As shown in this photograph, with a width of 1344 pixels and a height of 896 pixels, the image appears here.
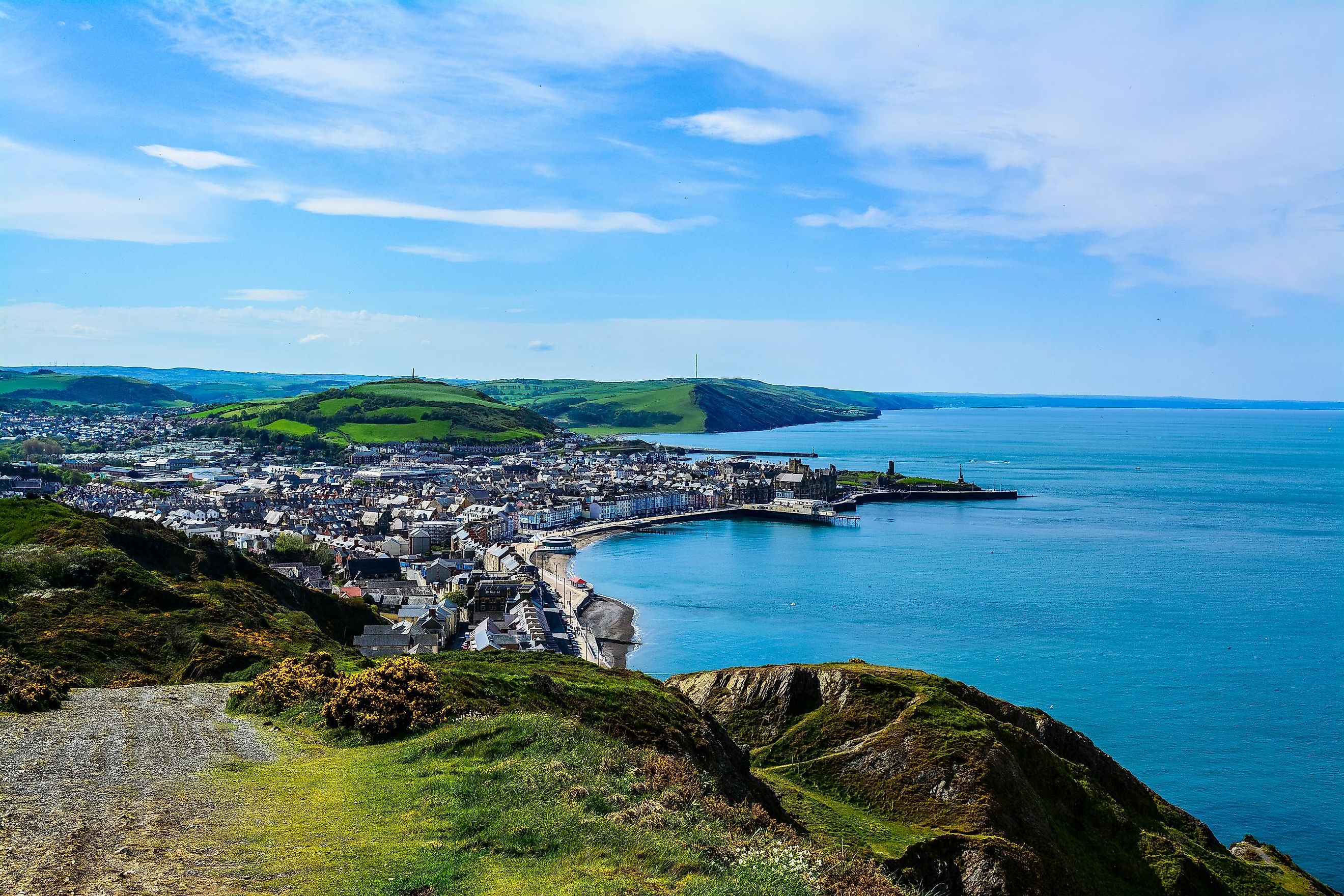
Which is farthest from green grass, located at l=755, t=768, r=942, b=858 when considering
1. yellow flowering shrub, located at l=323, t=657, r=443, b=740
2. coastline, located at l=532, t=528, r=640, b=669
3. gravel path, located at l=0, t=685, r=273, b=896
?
coastline, located at l=532, t=528, r=640, b=669

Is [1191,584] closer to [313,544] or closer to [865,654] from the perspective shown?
[865,654]

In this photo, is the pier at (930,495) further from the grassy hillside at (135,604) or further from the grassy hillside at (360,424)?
the grassy hillside at (135,604)

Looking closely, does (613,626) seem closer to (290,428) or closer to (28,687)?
(28,687)

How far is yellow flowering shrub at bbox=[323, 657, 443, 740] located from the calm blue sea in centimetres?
2806

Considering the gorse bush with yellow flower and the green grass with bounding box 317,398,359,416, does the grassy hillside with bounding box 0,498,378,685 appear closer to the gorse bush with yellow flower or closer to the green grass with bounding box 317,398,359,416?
the gorse bush with yellow flower

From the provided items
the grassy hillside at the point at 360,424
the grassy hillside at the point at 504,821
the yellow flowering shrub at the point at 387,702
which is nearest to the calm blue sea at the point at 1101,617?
the grassy hillside at the point at 504,821

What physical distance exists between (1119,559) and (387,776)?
8123 centimetres

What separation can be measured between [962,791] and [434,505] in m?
89.9

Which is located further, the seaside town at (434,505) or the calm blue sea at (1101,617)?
the seaside town at (434,505)

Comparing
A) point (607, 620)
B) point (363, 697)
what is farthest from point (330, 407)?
point (363, 697)

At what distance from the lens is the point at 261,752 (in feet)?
41.9

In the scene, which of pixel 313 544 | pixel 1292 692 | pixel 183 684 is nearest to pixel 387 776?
pixel 183 684

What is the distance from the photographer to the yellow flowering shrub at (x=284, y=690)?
606 inches

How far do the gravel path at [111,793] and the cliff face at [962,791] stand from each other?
10.2m
